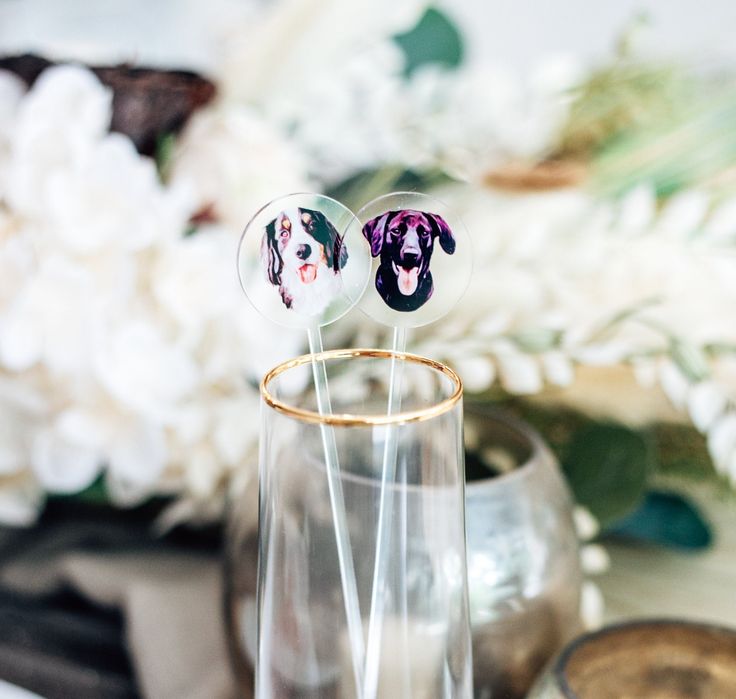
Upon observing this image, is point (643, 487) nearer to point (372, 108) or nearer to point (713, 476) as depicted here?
point (713, 476)

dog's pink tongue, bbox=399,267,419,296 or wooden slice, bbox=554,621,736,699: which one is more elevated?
dog's pink tongue, bbox=399,267,419,296

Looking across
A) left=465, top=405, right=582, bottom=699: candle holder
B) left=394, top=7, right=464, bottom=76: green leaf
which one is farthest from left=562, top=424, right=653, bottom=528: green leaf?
left=394, top=7, right=464, bottom=76: green leaf

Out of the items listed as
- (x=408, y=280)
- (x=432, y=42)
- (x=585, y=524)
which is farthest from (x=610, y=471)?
(x=432, y=42)

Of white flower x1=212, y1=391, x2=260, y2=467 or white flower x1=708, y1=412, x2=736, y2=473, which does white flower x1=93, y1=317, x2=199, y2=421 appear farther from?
white flower x1=708, y1=412, x2=736, y2=473

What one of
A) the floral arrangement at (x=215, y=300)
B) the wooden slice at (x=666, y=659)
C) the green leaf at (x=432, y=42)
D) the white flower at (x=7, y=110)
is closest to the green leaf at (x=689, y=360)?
the floral arrangement at (x=215, y=300)

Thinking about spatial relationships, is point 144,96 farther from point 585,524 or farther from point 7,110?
point 585,524

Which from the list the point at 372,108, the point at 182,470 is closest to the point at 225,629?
the point at 182,470
